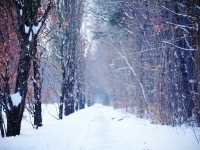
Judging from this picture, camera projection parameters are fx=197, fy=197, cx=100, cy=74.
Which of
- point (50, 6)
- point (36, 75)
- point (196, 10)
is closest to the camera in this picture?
point (196, 10)

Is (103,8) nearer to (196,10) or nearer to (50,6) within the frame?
(50,6)

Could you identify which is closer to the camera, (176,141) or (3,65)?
(176,141)

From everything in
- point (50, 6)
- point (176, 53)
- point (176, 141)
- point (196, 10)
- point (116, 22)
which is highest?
point (116, 22)

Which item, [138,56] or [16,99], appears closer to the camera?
[16,99]

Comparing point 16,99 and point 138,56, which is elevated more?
point 138,56

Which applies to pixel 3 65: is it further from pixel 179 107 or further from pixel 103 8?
pixel 103 8

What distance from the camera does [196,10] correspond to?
17.3 feet

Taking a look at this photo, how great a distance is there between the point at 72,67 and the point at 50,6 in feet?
32.8

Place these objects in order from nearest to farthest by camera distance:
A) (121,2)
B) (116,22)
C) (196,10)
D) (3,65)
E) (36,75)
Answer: (196,10), (3,65), (36,75), (121,2), (116,22)

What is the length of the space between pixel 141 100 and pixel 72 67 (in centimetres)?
715

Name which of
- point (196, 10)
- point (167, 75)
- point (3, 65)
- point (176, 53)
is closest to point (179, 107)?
point (167, 75)

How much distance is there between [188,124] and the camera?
25.5 feet

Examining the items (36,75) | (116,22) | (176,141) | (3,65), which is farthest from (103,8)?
(176,141)

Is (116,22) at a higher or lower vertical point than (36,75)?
higher
